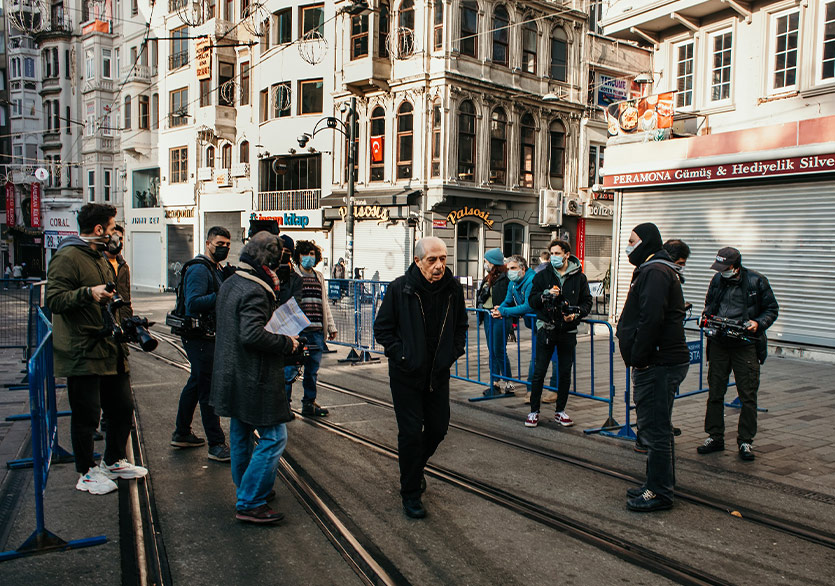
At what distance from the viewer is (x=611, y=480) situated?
227 inches

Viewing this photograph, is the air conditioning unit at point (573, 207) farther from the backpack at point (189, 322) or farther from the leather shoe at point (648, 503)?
the leather shoe at point (648, 503)

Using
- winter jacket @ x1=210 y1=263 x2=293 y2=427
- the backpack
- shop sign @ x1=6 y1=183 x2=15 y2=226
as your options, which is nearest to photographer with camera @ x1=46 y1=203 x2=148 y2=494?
the backpack

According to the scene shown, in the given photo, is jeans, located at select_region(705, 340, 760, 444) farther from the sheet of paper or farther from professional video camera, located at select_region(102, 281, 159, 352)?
professional video camera, located at select_region(102, 281, 159, 352)

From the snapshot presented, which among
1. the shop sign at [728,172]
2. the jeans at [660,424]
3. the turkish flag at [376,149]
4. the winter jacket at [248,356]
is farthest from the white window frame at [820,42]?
the turkish flag at [376,149]

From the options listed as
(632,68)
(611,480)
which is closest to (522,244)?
(632,68)

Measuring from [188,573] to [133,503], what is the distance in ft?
4.35

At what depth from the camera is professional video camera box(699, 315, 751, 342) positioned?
6.53 m

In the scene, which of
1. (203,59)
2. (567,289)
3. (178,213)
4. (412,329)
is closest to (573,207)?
(203,59)

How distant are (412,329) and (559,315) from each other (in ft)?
9.37

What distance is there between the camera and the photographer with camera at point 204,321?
240 inches

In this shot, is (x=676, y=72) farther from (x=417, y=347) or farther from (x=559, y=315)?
(x=417, y=347)

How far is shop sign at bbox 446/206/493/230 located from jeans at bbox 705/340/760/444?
66.9 ft

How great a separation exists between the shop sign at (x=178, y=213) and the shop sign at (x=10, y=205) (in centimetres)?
1997

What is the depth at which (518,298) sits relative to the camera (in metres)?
9.01
